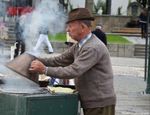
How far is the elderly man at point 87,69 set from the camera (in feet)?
13.8

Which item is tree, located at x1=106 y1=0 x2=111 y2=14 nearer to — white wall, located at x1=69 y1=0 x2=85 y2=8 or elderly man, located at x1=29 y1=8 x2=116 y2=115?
white wall, located at x1=69 y1=0 x2=85 y2=8

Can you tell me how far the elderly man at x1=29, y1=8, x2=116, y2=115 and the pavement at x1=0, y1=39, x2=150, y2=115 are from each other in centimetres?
144

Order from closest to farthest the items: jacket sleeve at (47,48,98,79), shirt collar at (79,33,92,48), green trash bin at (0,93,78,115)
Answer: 1. green trash bin at (0,93,78,115)
2. jacket sleeve at (47,48,98,79)
3. shirt collar at (79,33,92,48)

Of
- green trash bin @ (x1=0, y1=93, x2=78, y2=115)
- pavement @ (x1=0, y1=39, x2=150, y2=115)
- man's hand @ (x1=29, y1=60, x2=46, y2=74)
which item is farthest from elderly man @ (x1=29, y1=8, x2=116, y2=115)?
pavement @ (x1=0, y1=39, x2=150, y2=115)

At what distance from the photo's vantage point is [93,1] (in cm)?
3472

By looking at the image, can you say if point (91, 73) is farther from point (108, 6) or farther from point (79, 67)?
point (108, 6)

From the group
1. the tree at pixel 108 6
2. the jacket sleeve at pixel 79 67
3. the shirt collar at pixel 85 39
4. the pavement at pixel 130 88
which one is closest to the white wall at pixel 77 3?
the tree at pixel 108 6

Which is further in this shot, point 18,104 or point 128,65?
point 128,65

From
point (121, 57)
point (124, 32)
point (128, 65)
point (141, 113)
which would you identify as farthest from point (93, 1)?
point (141, 113)

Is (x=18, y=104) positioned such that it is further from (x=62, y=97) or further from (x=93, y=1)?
(x=93, y=1)

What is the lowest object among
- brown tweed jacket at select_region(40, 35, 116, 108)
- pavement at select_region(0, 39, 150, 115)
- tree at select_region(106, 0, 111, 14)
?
pavement at select_region(0, 39, 150, 115)

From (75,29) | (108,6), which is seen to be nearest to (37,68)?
(75,29)

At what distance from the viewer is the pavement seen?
862cm

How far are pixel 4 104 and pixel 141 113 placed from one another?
4.55 m
